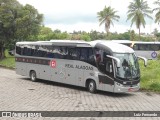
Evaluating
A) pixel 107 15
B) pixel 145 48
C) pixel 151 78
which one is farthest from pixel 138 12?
pixel 151 78

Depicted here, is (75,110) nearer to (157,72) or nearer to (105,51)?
(105,51)

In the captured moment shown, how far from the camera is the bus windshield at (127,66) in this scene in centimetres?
1892

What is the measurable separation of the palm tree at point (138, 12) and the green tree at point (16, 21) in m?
31.4

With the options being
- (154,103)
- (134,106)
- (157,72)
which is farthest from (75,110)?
(157,72)

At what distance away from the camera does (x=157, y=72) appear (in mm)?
25531

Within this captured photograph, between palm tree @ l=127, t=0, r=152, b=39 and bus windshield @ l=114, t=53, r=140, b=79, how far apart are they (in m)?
52.5

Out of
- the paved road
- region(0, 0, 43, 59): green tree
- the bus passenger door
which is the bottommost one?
the paved road

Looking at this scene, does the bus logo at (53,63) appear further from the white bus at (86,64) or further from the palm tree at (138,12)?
the palm tree at (138,12)

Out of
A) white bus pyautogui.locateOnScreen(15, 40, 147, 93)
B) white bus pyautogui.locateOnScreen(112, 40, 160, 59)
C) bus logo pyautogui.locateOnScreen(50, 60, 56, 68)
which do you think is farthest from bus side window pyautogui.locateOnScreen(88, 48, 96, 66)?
white bus pyautogui.locateOnScreen(112, 40, 160, 59)

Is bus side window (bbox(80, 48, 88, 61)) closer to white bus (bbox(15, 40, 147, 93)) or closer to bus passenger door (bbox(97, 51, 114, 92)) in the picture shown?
white bus (bbox(15, 40, 147, 93))

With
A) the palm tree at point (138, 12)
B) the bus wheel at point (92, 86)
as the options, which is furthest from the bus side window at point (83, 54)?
the palm tree at point (138, 12)

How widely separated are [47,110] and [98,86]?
19.3 feet

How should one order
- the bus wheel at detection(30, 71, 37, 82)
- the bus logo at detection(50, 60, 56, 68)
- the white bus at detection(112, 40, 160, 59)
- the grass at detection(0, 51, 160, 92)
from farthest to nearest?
the white bus at detection(112, 40, 160, 59) → the bus wheel at detection(30, 71, 37, 82) → the bus logo at detection(50, 60, 56, 68) → the grass at detection(0, 51, 160, 92)

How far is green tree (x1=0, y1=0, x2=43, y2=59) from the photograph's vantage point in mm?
43438
